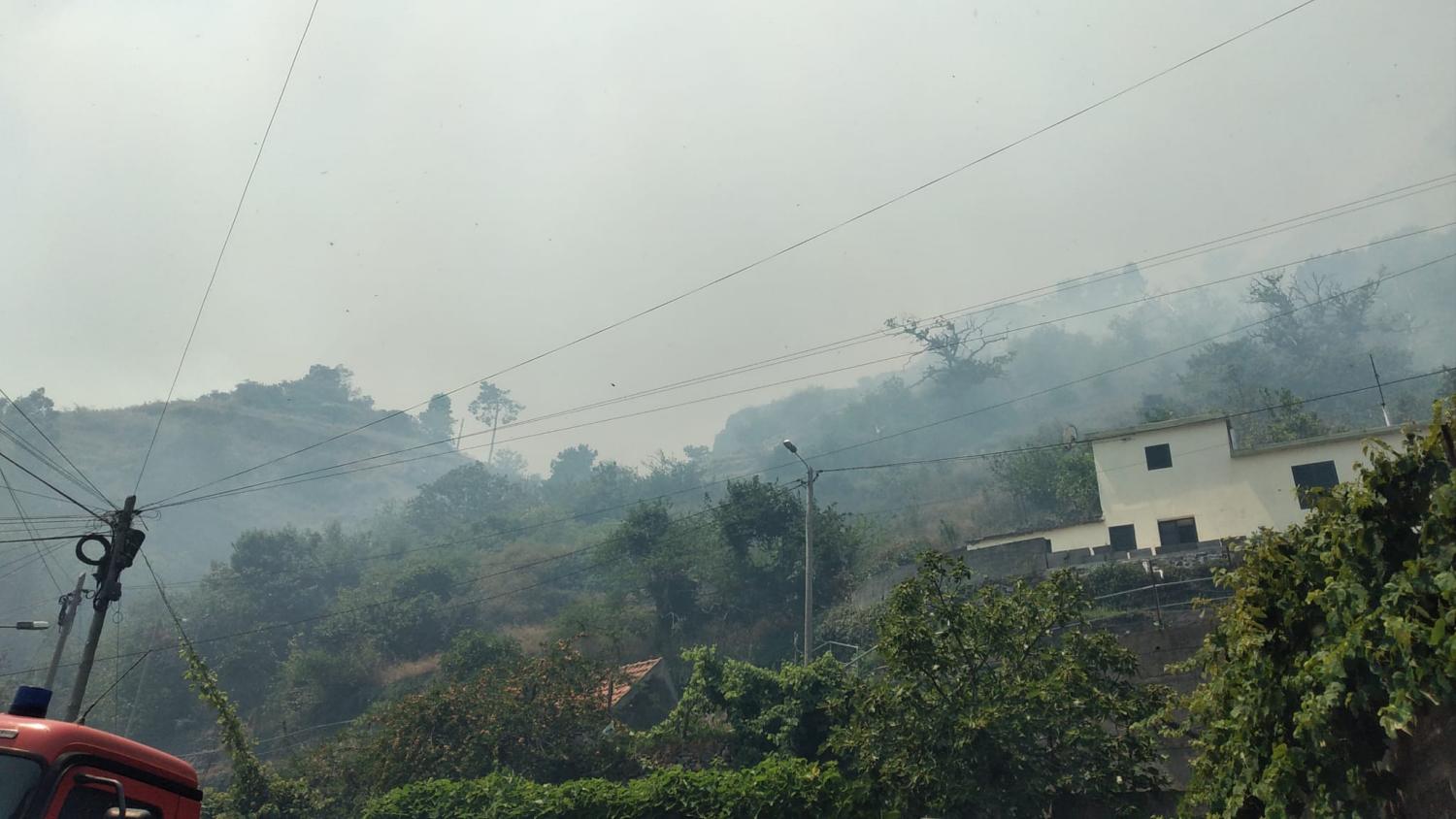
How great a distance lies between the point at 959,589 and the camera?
14250mm

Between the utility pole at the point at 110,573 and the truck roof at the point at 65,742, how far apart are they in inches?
381

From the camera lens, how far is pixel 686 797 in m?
13.4

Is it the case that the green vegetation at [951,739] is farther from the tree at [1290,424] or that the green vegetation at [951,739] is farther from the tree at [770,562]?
the tree at [1290,424]

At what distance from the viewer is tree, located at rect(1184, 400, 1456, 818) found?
5.45 metres

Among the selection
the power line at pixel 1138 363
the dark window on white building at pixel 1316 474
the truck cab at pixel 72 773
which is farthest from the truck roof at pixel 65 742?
the power line at pixel 1138 363

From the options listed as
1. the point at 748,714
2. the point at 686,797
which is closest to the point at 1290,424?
the point at 748,714

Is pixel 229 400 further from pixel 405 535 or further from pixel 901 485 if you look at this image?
pixel 901 485

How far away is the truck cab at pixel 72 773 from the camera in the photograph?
5.91 metres

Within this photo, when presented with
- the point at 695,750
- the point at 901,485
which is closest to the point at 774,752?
the point at 695,750

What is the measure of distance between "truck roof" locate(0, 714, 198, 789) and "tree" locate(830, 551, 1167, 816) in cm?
869

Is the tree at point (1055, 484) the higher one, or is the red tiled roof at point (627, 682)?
the tree at point (1055, 484)

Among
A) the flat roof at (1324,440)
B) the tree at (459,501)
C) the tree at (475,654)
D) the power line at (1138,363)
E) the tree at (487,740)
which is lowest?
the tree at (487,740)

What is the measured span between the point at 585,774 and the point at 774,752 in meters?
4.65

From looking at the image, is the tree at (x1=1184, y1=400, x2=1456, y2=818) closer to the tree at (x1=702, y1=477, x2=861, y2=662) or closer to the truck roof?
the truck roof
